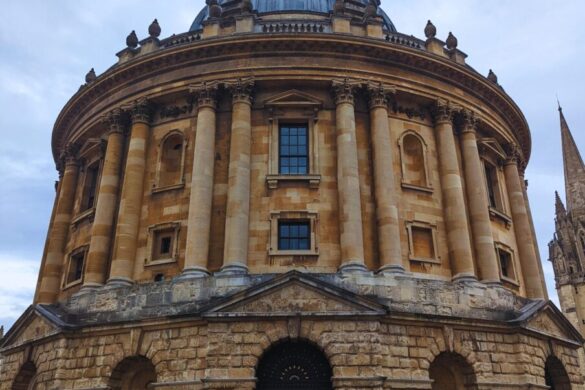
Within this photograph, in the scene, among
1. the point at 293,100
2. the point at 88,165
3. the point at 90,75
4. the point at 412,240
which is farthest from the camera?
the point at 90,75

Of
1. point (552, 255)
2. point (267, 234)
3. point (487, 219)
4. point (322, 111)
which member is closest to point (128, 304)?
point (267, 234)

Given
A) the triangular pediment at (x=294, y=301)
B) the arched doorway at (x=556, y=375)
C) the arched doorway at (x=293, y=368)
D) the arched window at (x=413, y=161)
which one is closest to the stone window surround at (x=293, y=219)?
the triangular pediment at (x=294, y=301)

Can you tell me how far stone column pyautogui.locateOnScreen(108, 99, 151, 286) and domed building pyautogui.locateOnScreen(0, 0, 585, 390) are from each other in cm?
9

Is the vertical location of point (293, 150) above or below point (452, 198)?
above

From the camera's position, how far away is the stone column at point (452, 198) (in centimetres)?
2319

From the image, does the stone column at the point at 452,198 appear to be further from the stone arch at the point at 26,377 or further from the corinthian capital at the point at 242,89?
the stone arch at the point at 26,377

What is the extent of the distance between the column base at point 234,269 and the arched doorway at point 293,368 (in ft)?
10.4

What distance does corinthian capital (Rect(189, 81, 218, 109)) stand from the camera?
80.5 ft

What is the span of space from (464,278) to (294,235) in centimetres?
693

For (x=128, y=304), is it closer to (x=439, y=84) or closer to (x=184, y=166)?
(x=184, y=166)

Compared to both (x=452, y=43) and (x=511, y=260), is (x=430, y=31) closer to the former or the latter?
(x=452, y=43)


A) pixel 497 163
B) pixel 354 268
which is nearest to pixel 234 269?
pixel 354 268

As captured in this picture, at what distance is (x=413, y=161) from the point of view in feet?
83.6

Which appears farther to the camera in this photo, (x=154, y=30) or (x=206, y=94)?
(x=154, y=30)
